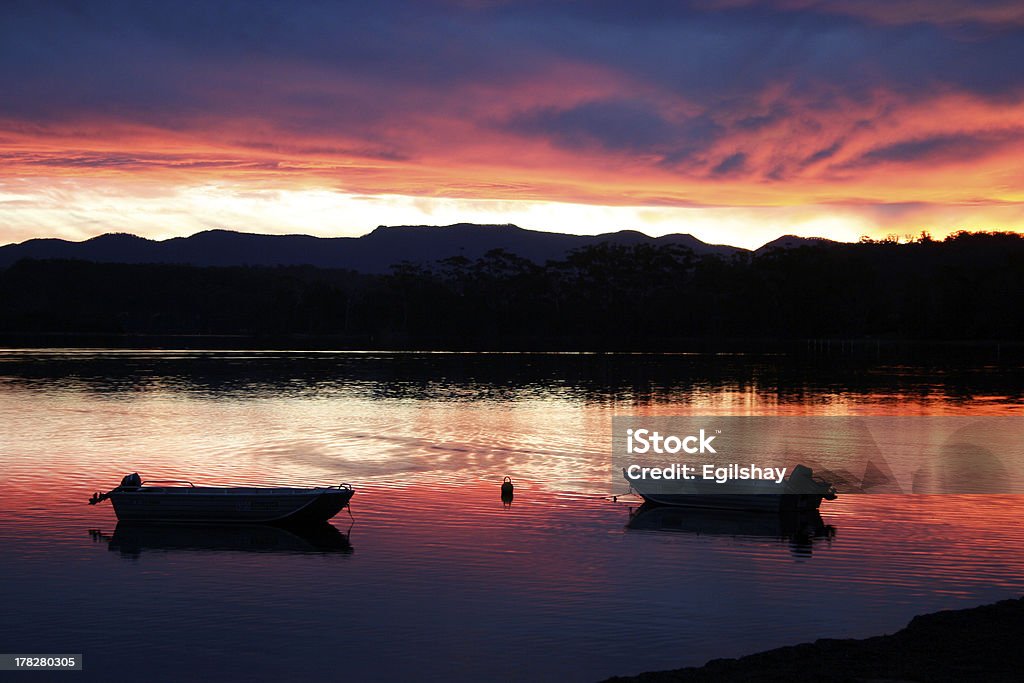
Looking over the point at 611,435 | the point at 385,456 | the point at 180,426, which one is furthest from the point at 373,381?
the point at 385,456

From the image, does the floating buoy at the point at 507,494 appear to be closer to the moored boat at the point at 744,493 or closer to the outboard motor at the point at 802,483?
the moored boat at the point at 744,493

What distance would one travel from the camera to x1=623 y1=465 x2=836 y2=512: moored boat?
112ft

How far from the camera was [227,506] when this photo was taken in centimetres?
3191

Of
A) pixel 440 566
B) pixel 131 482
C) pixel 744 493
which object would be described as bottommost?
pixel 440 566

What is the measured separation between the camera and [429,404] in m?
79.3

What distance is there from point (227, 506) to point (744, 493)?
687 inches

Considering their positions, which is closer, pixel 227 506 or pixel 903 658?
pixel 903 658

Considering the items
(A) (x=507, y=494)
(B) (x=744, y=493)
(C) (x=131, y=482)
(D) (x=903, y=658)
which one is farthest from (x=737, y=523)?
(C) (x=131, y=482)

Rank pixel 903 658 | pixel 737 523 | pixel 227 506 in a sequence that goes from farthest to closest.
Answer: pixel 737 523 → pixel 227 506 → pixel 903 658

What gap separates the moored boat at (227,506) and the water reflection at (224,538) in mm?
A: 247

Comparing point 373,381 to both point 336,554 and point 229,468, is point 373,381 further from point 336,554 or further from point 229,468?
point 336,554

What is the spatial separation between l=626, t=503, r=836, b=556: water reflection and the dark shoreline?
1044 centimetres

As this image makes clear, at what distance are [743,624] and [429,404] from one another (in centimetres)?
5911

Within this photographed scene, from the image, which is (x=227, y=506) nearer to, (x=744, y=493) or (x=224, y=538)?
(x=224, y=538)
